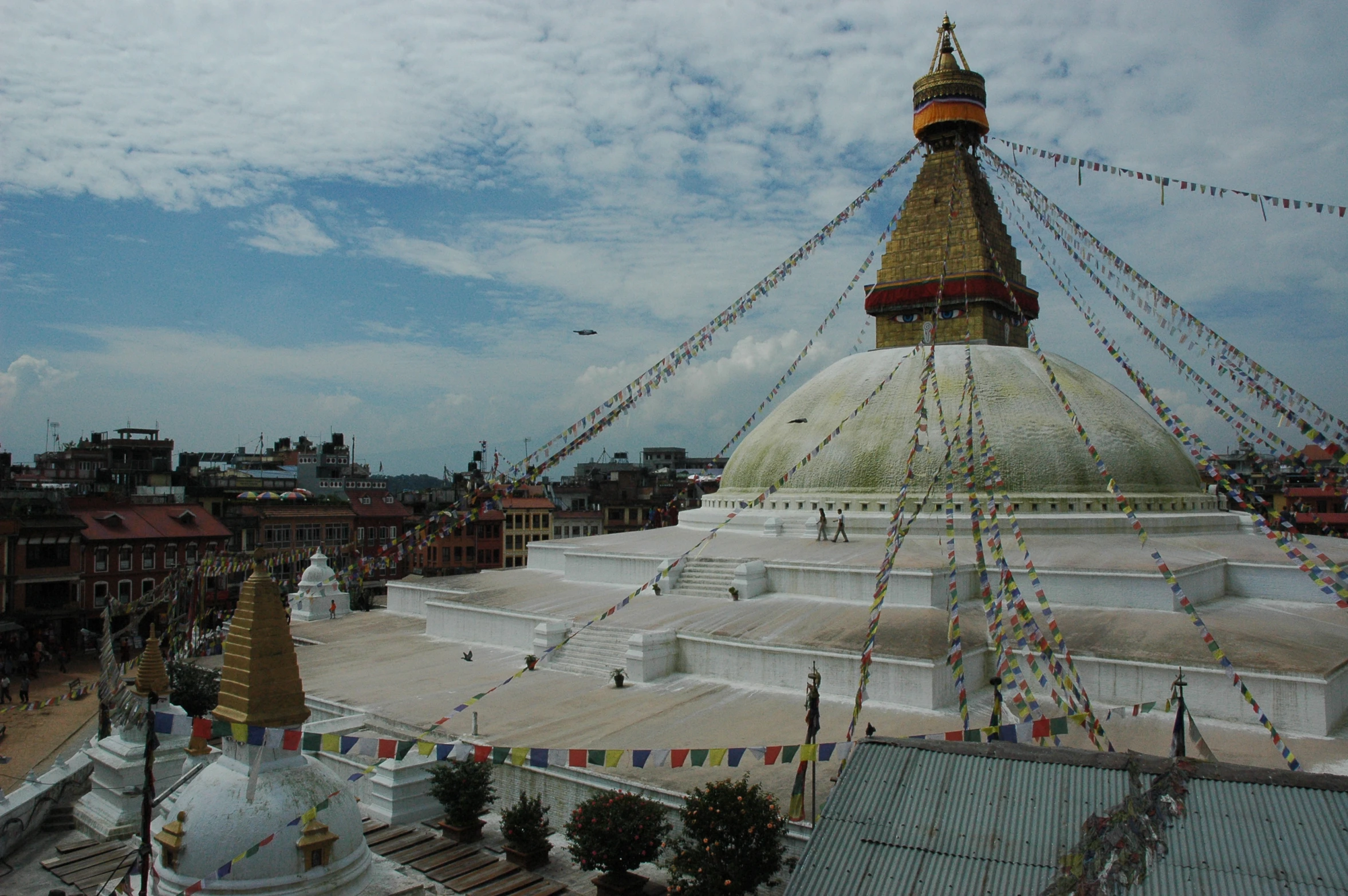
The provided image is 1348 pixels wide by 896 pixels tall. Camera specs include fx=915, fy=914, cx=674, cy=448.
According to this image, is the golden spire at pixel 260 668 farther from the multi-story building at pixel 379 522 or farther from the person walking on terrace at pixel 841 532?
the multi-story building at pixel 379 522

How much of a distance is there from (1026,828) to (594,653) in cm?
853

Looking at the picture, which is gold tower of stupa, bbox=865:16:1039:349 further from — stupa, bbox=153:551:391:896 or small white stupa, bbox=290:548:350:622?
stupa, bbox=153:551:391:896

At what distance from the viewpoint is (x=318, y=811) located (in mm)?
5043

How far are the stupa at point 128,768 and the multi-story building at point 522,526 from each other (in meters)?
26.3

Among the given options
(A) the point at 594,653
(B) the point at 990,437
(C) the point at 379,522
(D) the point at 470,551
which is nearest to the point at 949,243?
(B) the point at 990,437

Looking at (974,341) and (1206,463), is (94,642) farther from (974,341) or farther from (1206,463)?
(1206,463)

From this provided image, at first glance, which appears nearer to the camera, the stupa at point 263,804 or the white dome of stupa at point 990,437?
the stupa at point 263,804

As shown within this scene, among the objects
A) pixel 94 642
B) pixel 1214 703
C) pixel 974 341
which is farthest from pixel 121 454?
pixel 1214 703

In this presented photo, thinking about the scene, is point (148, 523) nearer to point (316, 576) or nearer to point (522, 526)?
point (316, 576)

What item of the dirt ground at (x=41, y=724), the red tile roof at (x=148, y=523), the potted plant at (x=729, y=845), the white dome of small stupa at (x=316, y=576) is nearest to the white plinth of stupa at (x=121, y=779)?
the dirt ground at (x=41, y=724)

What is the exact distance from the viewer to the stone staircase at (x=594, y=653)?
11984 mm

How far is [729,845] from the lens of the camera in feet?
21.1

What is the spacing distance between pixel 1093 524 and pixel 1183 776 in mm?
11543

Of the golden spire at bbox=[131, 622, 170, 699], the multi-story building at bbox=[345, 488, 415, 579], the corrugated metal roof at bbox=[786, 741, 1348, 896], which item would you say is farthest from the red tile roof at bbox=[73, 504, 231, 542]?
the corrugated metal roof at bbox=[786, 741, 1348, 896]
